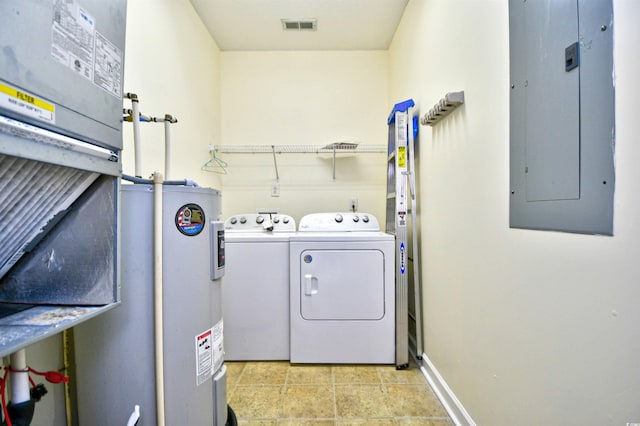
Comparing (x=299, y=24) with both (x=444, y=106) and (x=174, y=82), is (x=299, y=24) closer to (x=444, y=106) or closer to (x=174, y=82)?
(x=174, y=82)

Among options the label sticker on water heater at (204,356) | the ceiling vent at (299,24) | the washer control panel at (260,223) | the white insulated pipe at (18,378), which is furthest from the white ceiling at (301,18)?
the white insulated pipe at (18,378)

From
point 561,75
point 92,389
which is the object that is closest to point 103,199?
point 92,389

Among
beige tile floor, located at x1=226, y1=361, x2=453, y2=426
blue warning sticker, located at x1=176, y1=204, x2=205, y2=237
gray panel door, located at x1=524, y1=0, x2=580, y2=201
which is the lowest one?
beige tile floor, located at x1=226, y1=361, x2=453, y2=426

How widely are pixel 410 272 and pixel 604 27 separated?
5.76ft

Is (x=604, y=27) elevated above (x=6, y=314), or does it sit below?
above

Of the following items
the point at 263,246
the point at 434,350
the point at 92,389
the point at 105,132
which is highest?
the point at 105,132

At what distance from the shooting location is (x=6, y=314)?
0.68 m

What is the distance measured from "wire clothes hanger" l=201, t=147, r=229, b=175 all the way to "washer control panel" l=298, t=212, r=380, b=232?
1.00 metres

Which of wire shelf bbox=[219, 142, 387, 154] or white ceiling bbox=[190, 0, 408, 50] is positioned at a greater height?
white ceiling bbox=[190, 0, 408, 50]

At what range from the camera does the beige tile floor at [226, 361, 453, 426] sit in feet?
4.82

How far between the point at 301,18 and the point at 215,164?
58.3 inches

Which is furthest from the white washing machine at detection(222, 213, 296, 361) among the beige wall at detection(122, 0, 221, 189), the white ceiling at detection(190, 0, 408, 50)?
the white ceiling at detection(190, 0, 408, 50)

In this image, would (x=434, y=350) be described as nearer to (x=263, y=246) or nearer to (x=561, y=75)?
(x=263, y=246)

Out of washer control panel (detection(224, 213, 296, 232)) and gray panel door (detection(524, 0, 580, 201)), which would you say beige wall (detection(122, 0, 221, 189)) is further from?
gray panel door (detection(524, 0, 580, 201))
